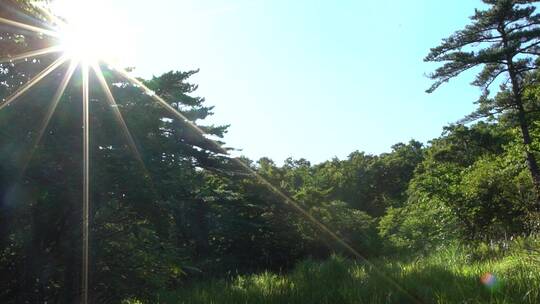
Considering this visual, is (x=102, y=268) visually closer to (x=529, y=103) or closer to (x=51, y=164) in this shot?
(x=51, y=164)

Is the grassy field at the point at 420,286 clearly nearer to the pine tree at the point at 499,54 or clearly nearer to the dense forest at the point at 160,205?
the dense forest at the point at 160,205

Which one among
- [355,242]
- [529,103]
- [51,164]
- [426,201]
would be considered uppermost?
[529,103]

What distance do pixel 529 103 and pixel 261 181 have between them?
530 inches

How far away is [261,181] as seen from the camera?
84.5ft

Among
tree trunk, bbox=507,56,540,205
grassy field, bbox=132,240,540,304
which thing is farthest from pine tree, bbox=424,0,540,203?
grassy field, bbox=132,240,540,304

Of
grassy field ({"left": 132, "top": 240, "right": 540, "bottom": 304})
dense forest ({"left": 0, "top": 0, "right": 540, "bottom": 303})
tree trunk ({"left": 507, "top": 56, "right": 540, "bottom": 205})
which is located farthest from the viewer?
tree trunk ({"left": 507, "top": 56, "right": 540, "bottom": 205})

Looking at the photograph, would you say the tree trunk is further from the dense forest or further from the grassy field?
the grassy field

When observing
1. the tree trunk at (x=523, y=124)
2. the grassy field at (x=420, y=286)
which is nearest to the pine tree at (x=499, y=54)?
the tree trunk at (x=523, y=124)

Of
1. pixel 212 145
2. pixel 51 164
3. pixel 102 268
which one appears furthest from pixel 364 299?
pixel 212 145

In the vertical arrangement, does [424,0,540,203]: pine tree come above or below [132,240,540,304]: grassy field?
above

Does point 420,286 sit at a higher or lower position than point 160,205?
lower

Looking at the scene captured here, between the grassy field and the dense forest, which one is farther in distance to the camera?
the dense forest

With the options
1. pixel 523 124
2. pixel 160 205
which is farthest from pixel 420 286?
pixel 523 124

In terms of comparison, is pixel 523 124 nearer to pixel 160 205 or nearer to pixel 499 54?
pixel 499 54
